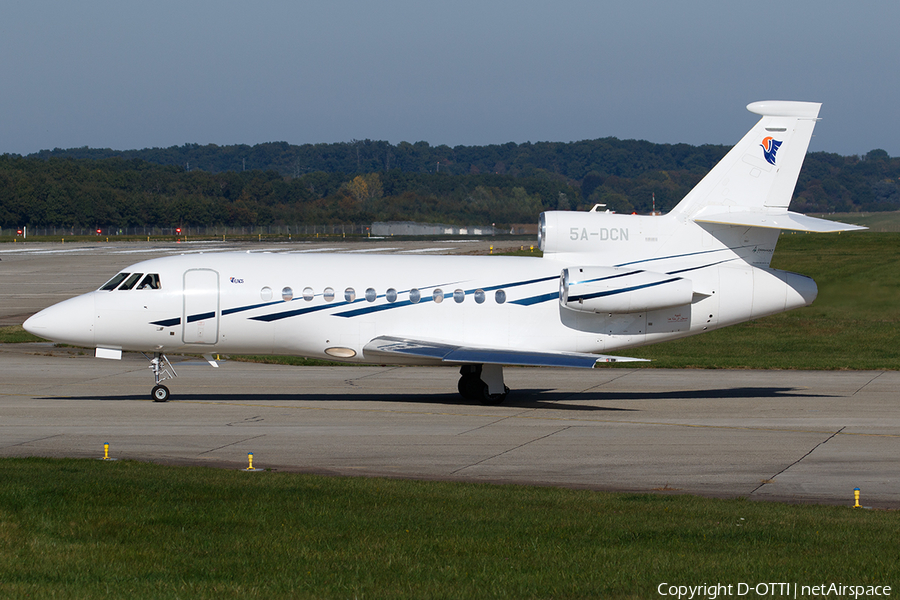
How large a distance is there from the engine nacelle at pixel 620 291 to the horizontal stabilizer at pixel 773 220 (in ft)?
5.88

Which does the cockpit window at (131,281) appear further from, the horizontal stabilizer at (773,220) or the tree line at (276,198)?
the tree line at (276,198)

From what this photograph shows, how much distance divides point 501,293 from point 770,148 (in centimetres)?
751

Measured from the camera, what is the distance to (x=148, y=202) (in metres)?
150

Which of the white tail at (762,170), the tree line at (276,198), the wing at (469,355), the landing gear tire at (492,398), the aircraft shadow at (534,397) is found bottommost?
the aircraft shadow at (534,397)

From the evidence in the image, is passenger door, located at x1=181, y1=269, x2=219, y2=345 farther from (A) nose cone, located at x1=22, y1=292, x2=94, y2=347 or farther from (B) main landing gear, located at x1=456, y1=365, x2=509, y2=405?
(B) main landing gear, located at x1=456, y1=365, x2=509, y2=405

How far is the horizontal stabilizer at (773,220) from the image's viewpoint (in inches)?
867

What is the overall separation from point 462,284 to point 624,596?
51.3ft

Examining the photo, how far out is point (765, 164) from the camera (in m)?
23.9

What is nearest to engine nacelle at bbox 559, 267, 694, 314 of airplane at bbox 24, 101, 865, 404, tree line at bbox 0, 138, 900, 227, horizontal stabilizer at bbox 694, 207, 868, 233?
airplane at bbox 24, 101, 865, 404

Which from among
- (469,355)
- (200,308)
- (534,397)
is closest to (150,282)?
(200,308)

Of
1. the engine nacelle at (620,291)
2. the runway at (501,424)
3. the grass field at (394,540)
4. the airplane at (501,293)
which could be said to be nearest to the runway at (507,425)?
the runway at (501,424)

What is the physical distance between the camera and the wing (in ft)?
72.3

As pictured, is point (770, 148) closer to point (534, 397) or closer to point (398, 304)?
point (534, 397)

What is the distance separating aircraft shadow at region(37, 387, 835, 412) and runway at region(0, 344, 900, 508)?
0.26ft
